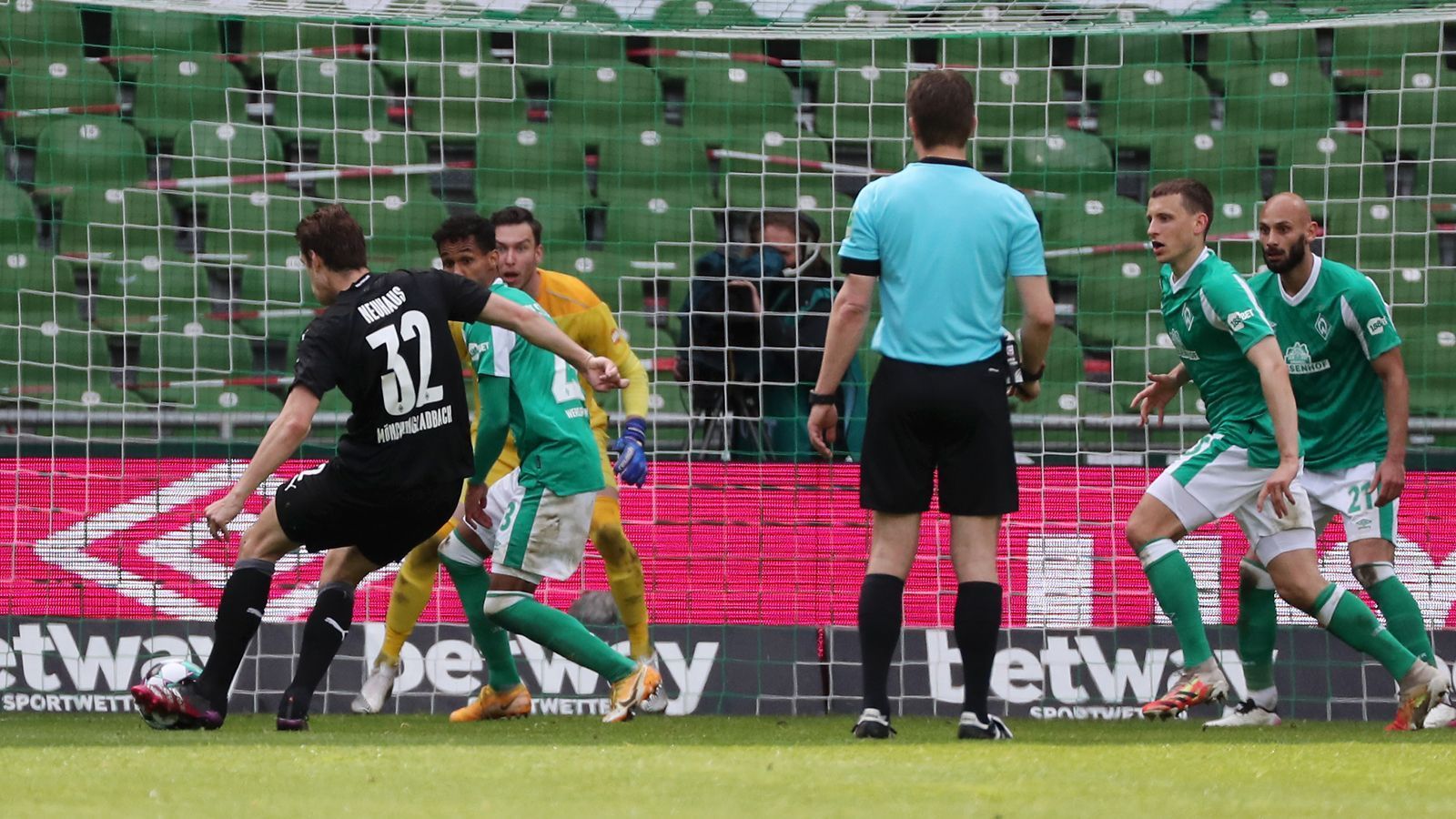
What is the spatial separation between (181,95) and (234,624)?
185 inches

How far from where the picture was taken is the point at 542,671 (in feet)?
24.6

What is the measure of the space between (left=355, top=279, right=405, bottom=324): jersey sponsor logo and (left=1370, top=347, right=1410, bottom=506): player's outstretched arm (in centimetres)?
316

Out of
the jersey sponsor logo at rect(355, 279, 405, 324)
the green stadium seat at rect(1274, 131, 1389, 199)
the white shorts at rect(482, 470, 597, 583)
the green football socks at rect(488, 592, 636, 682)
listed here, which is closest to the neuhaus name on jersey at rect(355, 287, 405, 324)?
the jersey sponsor logo at rect(355, 279, 405, 324)

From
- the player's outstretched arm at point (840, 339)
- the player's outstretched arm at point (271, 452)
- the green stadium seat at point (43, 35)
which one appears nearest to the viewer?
the player's outstretched arm at point (840, 339)

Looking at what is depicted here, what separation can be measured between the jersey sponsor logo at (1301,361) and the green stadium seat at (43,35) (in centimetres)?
575

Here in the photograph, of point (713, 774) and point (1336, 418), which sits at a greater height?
point (1336, 418)

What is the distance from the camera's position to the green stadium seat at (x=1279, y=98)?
9852 millimetres

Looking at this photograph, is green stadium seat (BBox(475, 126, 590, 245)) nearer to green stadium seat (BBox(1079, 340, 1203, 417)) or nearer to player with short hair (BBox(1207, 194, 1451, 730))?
green stadium seat (BBox(1079, 340, 1203, 417))

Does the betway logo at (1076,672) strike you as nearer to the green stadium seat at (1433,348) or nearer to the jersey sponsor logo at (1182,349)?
the jersey sponsor logo at (1182,349)

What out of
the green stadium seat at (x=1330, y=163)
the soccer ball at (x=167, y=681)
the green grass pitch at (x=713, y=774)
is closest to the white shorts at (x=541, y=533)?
the green grass pitch at (x=713, y=774)

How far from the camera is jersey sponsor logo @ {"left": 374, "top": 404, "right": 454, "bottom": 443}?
18.8 ft

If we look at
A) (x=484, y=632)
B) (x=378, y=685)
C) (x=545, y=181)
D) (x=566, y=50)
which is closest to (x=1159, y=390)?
(x=484, y=632)

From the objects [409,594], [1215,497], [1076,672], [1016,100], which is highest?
[1016,100]

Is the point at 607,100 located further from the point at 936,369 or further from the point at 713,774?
the point at 713,774
